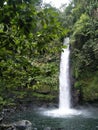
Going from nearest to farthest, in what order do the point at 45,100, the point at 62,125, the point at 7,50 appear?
the point at 7,50 < the point at 62,125 < the point at 45,100

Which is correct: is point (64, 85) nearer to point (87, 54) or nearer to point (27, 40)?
point (87, 54)

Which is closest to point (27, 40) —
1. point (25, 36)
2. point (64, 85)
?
point (25, 36)

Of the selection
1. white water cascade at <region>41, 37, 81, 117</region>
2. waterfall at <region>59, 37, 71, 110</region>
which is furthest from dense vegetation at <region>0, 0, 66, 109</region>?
waterfall at <region>59, 37, 71, 110</region>

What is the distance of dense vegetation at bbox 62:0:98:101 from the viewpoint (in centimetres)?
2139

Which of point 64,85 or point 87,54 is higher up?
point 87,54

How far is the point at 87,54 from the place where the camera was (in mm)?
22422

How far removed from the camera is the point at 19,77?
3.29 meters

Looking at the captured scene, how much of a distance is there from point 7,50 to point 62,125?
11265 mm

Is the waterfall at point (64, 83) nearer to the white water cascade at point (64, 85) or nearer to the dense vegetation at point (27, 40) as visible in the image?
the white water cascade at point (64, 85)

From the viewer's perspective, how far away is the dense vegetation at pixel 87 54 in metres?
21.4

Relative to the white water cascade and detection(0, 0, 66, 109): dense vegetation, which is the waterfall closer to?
the white water cascade

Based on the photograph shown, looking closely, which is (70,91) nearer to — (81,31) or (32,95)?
(32,95)

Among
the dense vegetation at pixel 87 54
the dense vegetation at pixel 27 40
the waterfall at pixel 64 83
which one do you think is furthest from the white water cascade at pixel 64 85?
the dense vegetation at pixel 27 40

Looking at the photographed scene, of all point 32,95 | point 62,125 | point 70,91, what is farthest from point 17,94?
point 62,125
